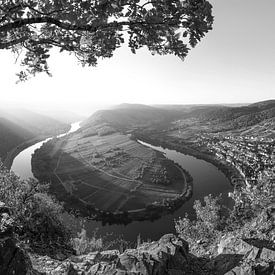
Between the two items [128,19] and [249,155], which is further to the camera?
[249,155]

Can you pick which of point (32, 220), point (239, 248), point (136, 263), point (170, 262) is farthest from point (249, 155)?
point (136, 263)

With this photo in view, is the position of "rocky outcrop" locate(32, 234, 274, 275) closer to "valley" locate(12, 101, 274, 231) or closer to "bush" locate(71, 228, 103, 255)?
"bush" locate(71, 228, 103, 255)

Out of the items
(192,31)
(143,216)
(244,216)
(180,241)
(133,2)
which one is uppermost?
(133,2)

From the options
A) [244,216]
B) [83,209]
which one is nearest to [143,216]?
[83,209]

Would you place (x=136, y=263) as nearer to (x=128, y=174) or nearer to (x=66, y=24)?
(x=66, y=24)

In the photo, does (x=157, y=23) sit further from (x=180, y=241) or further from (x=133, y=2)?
(x=180, y=241)

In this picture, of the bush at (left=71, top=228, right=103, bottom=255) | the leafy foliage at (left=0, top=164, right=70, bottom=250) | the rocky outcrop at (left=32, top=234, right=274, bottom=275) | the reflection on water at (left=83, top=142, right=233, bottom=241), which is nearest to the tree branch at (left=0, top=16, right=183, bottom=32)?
the rocky outcrop at (left=32, top=234, right=274, bottom=275)
